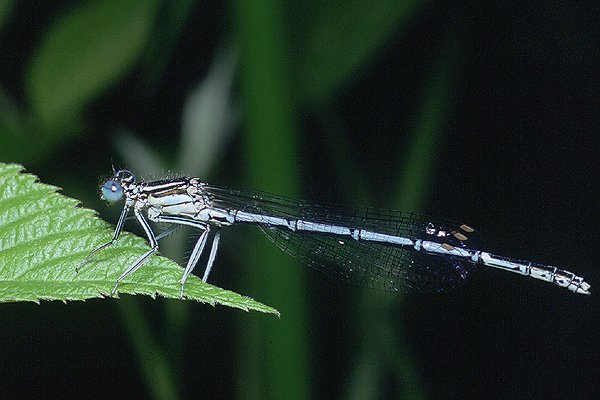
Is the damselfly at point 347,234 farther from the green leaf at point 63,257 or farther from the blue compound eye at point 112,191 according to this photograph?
the green leaf at point 63,257

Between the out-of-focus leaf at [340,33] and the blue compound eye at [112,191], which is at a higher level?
the out-of-focus leaf at [340,33]

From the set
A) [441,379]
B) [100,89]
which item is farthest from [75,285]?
[441,379]

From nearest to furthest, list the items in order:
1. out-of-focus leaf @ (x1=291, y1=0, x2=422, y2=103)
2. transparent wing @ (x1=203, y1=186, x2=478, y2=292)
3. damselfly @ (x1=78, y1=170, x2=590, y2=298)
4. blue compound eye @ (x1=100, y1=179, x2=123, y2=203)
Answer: blue compound eye @ (x1=100, y1=179, x2=123, y2=203) → damselfly @ (x1=78, y1=170, x2=590, y2=298) → transparent wing @ (x1=203, y1=186, x2=478, y2=292) → out-of-focus leaf @ (x1=291, y1=0, x2=422, y2=103)

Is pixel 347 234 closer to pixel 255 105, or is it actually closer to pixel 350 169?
pixel 255 105

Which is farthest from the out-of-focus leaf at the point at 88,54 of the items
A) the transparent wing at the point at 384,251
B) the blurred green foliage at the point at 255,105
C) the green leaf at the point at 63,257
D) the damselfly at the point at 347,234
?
the green leaf at the point at 63,257

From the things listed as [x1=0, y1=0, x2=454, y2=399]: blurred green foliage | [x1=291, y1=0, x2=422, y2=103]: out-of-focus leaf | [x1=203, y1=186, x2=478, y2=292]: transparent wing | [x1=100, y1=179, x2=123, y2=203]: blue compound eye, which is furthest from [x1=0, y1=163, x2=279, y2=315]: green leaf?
[x1=291, y1=0, x2=422, y2=103]: out-of-focus leaf

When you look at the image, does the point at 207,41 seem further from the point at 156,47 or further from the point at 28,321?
the point at 28,321

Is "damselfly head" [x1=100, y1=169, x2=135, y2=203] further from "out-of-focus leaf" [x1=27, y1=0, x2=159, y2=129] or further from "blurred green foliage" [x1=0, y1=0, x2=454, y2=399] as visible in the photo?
"out-of-focus leaf" [x1=27, y1=0, x2=159, y2=129]
